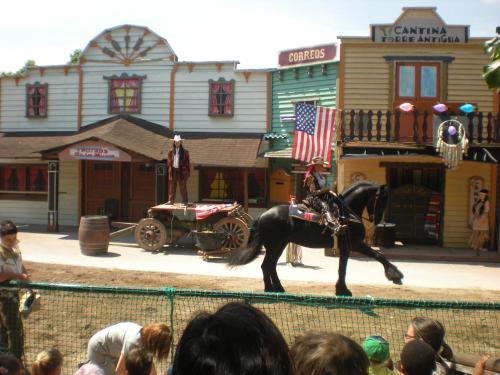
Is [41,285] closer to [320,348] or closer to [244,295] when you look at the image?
[244,295]

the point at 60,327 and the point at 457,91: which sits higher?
the point at 457,91

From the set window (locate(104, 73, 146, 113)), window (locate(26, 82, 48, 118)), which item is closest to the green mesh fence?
window (locate(104, 73, 146, 113))

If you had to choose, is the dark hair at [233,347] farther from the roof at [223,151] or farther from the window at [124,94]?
the window at [124,94]

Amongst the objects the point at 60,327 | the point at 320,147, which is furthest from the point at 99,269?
the point at 320,147

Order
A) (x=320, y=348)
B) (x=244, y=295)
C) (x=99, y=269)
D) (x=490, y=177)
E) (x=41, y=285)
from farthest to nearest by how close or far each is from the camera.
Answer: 1. (x=490, y=177)
2. (x=99, y=269)
3. (x=41, y=285)
4. (x=244, y=295)
5. (x=320, y=348)

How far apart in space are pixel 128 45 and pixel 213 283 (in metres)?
12.2

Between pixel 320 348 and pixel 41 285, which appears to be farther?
pixel 41 285

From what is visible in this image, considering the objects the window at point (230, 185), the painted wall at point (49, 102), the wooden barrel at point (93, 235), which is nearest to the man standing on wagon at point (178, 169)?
the wooden barrel at point (93, 235)

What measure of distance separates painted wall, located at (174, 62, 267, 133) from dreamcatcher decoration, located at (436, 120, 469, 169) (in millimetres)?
6972

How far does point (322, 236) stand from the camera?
29.8 ft

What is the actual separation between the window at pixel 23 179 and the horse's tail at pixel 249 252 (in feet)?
44.9

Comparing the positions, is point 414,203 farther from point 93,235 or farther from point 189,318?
point 189,318

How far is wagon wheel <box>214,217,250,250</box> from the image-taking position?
45.5 feet

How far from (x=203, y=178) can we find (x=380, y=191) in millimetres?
11067
